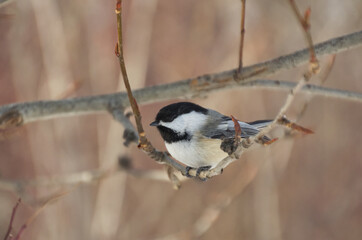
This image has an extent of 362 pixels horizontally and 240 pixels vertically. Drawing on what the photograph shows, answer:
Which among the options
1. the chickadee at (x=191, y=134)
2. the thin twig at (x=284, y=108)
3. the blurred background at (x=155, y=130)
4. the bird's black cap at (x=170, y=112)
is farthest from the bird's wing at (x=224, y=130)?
the blurred background at (x=155, y=130)

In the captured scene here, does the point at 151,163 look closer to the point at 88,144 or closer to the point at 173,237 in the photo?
the point at 88,144

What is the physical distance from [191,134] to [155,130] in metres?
2.66

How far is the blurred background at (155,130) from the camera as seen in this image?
138 inches

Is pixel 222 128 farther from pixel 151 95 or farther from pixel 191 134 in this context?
pixel 151 95

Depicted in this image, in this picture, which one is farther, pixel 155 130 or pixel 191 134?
pixel 155 130

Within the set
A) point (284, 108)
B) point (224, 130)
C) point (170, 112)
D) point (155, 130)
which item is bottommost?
point (155, 130)

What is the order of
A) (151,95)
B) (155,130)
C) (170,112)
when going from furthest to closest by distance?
(155,130) < (151,95) < (170,112)

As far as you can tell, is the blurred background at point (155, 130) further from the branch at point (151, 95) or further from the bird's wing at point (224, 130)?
the bird's wing at point (224, 130)

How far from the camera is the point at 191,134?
1.69 m

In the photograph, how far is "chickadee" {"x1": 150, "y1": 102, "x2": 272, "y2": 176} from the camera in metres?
1.65

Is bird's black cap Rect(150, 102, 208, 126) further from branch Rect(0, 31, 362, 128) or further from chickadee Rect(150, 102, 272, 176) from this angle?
branch Rect(0, 31, 362, 128)

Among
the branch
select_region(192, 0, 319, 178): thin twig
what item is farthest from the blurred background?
select_region(192, 0, 319, 178): thin twig

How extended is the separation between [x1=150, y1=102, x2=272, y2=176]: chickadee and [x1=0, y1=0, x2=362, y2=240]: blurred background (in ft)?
4.84

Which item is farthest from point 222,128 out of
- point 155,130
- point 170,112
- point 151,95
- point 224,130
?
point 155,130
